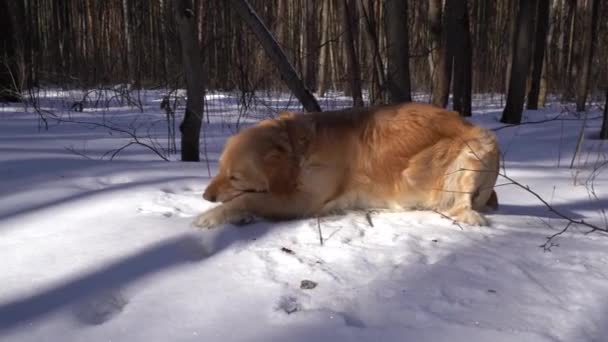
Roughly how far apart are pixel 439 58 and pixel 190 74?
14.4ft

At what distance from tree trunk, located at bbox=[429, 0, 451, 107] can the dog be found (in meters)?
4.00

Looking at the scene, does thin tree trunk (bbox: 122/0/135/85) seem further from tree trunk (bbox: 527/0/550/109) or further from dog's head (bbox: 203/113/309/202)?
dog's head (bbox: 203/113/309/202)

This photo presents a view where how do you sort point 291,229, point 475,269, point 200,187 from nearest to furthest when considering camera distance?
point 475,269 < point 291,229 < point 200,187

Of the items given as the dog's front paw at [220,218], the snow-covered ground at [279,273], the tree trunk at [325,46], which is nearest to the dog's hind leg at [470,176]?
the snow-covered ground at [279,273]

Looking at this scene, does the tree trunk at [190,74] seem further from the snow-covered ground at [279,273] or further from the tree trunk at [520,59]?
the tree trunk at [520,59]

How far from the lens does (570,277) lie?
61.7 inches

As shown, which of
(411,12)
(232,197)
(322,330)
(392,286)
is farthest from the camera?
(411,12)

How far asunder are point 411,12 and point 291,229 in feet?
40.6

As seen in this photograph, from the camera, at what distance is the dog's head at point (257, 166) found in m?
2.24

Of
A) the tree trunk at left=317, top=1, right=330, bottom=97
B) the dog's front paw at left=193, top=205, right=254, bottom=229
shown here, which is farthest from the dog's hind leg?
the tree trunk at left=317, top=1, right=330, bottom=97

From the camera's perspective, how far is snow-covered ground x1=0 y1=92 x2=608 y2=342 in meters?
1.25

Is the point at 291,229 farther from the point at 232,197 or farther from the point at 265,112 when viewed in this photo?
the point at 265,112

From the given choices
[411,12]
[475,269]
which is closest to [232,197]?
[475,269]

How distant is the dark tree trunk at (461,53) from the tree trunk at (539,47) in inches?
66.9
